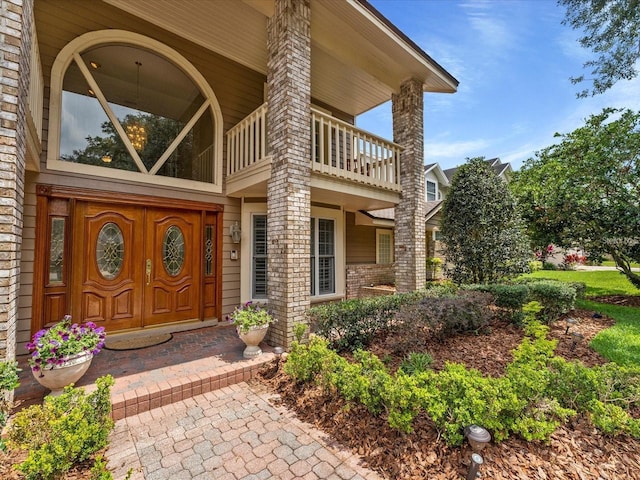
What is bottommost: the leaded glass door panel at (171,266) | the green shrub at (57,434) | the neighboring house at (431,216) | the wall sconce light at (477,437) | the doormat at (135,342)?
the doormat at (135,342)

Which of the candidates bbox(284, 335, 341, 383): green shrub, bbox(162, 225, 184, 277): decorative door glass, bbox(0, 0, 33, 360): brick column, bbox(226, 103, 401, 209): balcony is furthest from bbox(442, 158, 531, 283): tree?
bbox(0, 0, 33, 360): brick column

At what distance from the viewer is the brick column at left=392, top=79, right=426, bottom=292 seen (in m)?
7.16

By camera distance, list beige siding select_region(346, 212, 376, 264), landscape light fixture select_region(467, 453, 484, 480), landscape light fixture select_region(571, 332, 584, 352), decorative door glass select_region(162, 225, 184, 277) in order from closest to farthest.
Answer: landscape light fixture select_region(467, 453, 484, 480), landscape light fixture select_region(571, 332, 584, 352), decorative door glass select_region(162, 225, 184, 277), beige siding select_region(346, 212, 376, 264)

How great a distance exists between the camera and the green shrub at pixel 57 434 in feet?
6.17

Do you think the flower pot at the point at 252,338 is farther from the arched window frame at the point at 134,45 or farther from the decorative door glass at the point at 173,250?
the arched window frame at the point at 134,45

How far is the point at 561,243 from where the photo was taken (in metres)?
9.17

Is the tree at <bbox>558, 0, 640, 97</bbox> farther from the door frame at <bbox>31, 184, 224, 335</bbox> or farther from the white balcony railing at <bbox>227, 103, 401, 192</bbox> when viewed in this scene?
the door frame at <bbox>31, 184, 224, 335</bbox>

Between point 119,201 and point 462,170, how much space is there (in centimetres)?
832

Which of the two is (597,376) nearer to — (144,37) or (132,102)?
(132,102)

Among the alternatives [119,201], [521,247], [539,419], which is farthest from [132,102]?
[521,247]

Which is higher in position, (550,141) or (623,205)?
(550,141)

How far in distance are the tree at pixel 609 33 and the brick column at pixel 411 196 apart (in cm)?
563

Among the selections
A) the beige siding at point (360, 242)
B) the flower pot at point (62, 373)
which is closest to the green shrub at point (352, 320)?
the flower pot at point (62, 373)

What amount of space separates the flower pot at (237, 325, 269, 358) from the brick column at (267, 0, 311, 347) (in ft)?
1.40
